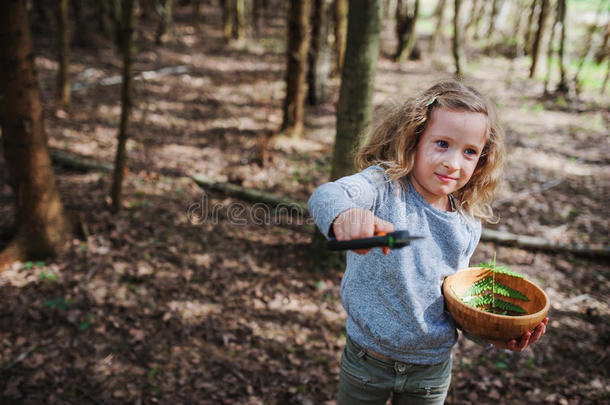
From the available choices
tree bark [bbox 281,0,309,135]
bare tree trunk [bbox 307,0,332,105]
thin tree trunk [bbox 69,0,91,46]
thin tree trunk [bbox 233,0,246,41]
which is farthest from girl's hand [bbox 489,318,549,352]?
thin tree trunk [bbox 233,0,246,41]

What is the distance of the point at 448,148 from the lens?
4.89ft

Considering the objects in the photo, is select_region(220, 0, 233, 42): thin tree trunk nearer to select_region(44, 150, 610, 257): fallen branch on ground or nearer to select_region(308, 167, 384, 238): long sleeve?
select_region(44, 150, 610, 257): fallen branch on ground

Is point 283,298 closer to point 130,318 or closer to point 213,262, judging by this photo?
point 213,262

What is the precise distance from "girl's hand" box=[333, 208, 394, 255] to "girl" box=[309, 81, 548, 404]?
18 cm

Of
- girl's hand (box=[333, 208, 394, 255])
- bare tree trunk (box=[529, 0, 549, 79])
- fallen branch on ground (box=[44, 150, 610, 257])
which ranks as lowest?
fallen branch on ground (box=[44, 150, 610, 257])

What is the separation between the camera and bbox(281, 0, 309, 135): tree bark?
7.38 metres

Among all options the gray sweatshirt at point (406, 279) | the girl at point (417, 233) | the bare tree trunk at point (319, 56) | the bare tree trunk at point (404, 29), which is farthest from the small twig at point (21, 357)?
the bare tree trunk at point (404, 29)

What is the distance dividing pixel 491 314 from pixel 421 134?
73 centimetres

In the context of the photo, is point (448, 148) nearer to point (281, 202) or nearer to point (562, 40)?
point (281, 202)

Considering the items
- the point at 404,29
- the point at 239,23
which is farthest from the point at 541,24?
the point at 239,23

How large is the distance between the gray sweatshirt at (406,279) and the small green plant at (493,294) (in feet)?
0.47

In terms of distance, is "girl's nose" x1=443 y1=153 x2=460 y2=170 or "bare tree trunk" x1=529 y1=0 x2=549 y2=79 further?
"bare tree trunk" x1=529 y1=0 x2=549 y2=79

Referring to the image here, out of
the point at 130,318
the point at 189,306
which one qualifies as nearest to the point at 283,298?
the point at 189,306

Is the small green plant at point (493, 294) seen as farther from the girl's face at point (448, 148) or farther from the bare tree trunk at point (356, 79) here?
the bare tree trunk at point (356, 79)
